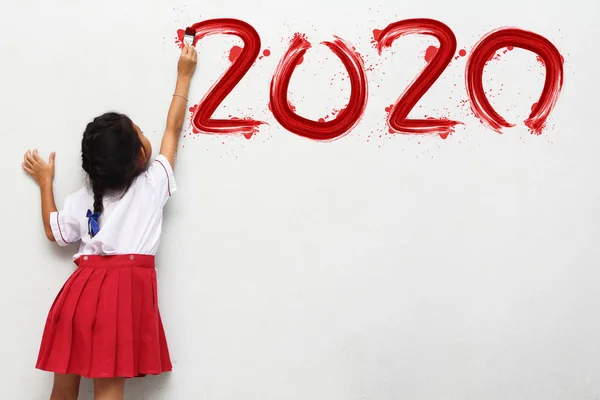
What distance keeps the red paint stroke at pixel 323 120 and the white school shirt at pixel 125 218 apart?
301mm

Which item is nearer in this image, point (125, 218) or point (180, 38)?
point (125, 218)

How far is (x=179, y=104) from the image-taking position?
4.56 ft

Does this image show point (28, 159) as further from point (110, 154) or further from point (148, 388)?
point (148, 388)

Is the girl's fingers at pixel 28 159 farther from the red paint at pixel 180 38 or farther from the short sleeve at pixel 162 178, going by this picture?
the red paint at pixel 180 38

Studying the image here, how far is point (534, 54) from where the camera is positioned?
4.88ft

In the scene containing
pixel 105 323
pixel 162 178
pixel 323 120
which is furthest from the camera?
pixel 323 120

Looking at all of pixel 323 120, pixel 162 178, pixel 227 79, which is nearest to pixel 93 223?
pixel 162 178

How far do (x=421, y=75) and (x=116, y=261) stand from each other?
0.82 metres

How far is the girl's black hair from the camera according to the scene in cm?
126

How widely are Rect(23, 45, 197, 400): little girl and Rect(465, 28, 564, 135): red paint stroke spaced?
72cm

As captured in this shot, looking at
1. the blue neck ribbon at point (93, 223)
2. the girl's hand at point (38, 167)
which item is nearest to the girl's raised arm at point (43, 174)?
the girl's hand at point (38, 167)

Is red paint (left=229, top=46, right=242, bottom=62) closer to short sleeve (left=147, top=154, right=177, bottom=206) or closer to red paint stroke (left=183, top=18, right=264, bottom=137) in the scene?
red paint stroke (left=183, top=18, right=264, bottom=137)

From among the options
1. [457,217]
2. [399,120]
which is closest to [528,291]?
[457,217]

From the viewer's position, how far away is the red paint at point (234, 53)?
1429mm
